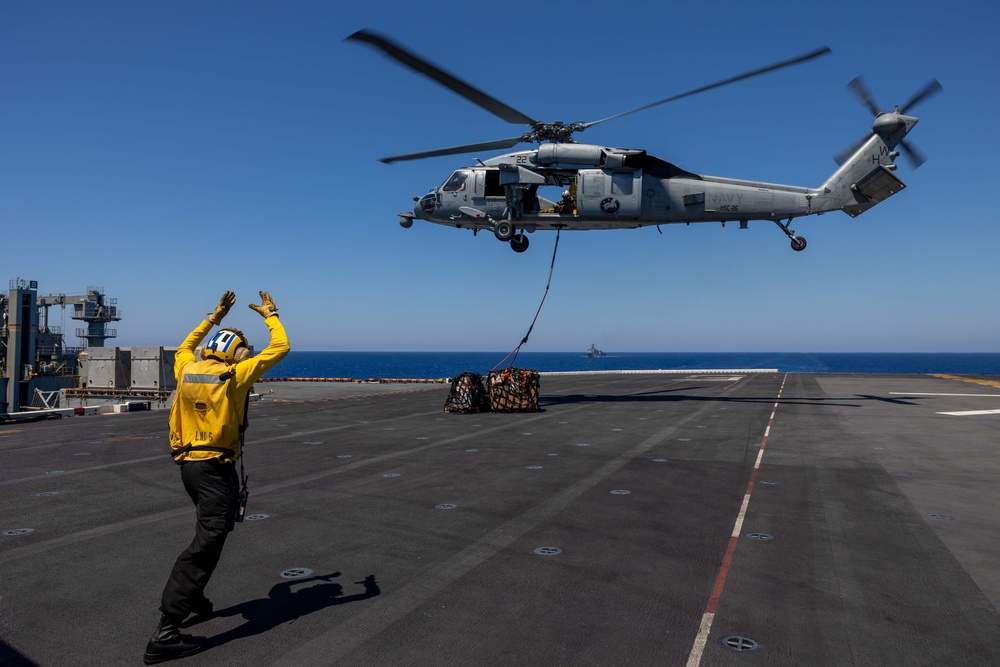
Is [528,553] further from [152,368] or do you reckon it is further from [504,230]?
[152,368]

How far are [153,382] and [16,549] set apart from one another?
125 ft

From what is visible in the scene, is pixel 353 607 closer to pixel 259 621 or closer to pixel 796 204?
pixel 259 621

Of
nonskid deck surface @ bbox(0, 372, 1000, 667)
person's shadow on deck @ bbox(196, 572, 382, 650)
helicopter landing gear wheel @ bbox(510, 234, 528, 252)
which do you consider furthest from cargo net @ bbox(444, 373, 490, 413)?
person's shadow on deck @ bbox(196, 572, 382, 650)

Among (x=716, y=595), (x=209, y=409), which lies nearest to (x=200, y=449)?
(x=209, y=409)

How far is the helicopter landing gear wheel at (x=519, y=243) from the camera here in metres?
24.3

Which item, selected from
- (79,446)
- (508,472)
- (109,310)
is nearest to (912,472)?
(508,472)

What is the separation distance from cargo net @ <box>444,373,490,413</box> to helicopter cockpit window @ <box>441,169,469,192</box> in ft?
25.4

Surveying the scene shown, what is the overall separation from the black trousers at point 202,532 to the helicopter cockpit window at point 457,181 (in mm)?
19853

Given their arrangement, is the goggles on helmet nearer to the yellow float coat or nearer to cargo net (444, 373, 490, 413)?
the yellow float coat

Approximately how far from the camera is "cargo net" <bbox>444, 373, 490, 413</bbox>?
20.5 metres

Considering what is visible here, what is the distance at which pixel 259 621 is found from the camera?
16.1 feet

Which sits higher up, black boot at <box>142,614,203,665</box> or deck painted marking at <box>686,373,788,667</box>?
black boot at <box>142,614,203,665</box>

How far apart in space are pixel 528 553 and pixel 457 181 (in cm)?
1908

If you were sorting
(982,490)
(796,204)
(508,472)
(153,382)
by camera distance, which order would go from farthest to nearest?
1. (153,382)
2. (796,204)
3. (508,472)
4. (982,490)
